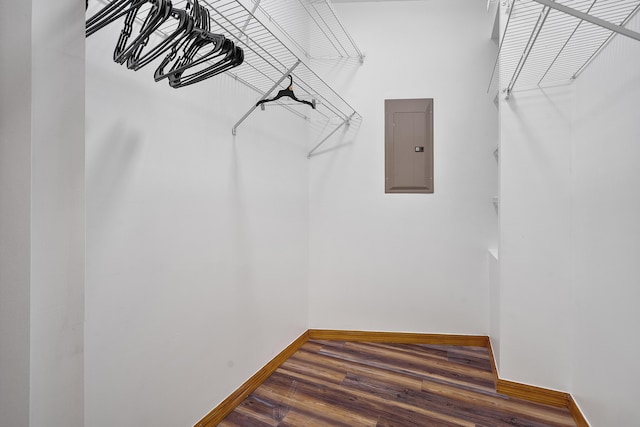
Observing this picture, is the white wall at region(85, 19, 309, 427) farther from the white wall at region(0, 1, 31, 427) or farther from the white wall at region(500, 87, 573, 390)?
the white wall at region(500, 87, 573, 390)

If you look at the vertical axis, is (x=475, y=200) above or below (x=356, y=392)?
above

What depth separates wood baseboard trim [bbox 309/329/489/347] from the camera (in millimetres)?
2777

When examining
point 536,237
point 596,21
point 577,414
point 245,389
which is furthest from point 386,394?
point 596,21

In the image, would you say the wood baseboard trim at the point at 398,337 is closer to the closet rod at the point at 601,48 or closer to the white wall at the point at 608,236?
the white wall at the point at 608,236

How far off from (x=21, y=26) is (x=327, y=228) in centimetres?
245

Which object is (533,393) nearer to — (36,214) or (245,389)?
(245,389)

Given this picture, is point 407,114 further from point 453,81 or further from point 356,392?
point 356,392

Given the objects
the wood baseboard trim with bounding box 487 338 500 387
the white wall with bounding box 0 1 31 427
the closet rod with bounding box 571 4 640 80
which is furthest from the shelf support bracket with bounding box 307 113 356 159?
the white wall with bounding box 0 1 31 427

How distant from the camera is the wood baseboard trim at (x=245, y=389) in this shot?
1748 mm

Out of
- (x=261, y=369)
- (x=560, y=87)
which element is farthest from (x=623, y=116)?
(x=261, y=369)

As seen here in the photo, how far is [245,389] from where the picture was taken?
6.64 feet

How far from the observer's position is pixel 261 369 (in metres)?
2.21

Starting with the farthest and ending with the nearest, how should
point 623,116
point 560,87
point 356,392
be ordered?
1. point 356,392
2. point 560,87
3. point 623,116

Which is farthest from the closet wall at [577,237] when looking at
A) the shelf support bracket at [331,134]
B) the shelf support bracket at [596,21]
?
the shelf support bracket at [331,134]
